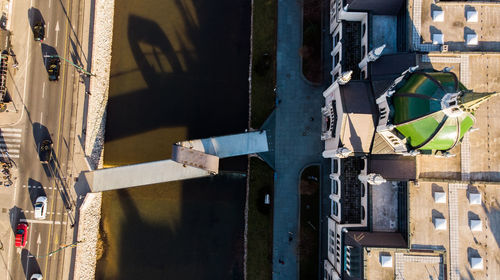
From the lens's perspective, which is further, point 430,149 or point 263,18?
point 263,18

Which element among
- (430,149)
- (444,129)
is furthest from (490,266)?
(444,129)

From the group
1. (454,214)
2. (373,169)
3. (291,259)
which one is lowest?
(291,259)

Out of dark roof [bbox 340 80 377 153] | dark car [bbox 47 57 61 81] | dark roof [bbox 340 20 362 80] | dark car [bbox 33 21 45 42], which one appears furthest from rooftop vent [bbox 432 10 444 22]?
dark car [bbox 33 21 45 42]

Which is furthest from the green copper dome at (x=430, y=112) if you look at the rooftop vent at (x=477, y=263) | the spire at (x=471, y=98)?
the rooftop vent at (x=477, y=263)

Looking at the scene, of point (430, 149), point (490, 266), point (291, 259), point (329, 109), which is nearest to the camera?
point (430, 149)

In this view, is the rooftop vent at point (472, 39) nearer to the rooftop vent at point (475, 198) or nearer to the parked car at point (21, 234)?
the rooftop vent at point (475, 198)

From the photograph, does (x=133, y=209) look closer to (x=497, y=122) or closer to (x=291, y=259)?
(x=291, y=259)
